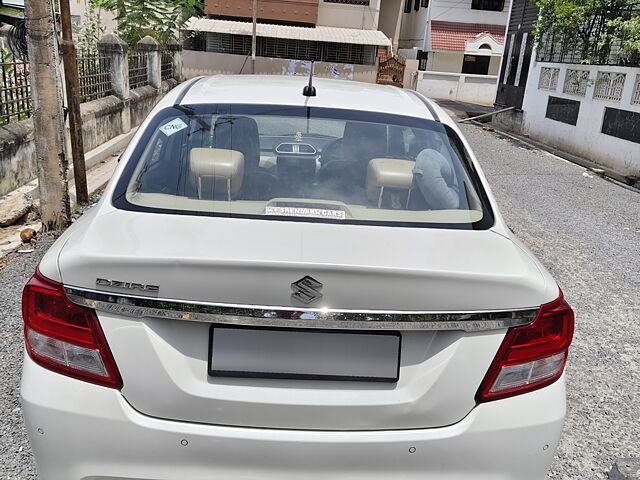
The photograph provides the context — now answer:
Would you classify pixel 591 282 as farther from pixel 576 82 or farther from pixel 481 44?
pixel 481 44

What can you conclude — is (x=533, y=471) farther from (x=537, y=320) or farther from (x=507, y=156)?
(x=507, y=156)

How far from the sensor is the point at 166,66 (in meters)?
17.9

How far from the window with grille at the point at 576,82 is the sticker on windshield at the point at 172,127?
1378cm

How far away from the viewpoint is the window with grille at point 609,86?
12.8 meters

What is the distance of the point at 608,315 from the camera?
15.9ft

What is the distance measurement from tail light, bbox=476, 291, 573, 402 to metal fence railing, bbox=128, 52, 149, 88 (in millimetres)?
13144

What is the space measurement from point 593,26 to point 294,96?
14.2 metres

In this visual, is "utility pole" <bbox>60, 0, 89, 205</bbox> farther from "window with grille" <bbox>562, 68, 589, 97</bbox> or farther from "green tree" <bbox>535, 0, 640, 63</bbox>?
"window with grille" <bbox>562, 68, 589, 97</bbox>

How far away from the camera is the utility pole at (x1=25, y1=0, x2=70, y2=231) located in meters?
5.29

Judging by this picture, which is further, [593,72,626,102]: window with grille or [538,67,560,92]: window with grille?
[538,67,560,92]: window with grille

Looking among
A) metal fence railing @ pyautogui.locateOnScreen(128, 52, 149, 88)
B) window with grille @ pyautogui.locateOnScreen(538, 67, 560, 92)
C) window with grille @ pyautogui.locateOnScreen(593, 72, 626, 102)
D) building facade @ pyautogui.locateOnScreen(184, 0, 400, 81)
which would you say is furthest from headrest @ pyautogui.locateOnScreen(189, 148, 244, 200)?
building facade @ pyautogui.locateOnScreen(184, 0, 400, 81)

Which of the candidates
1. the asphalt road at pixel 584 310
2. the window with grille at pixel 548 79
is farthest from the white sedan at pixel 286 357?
the window with grille at pixel 548 79

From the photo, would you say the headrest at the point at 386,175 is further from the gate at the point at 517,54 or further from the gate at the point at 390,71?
the gate at the point at 390,71

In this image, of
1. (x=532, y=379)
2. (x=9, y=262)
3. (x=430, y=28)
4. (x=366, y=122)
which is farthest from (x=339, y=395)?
(x=430, y=28)
